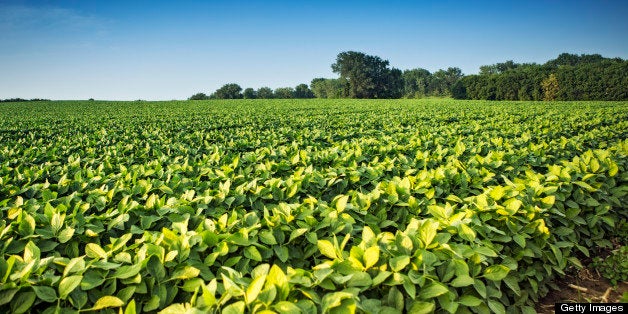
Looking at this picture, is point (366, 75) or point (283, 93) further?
point (283, 93)

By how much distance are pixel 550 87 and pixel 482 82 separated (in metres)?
13.6

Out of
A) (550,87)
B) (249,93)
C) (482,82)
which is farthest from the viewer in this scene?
(249,93)

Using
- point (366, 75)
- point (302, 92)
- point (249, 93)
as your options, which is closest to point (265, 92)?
point (249, 93)

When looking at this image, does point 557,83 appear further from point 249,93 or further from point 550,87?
point 249,93

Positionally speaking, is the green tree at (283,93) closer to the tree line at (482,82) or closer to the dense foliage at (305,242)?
the tree line at (482,82)

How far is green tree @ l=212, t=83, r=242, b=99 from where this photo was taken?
95812 millimetres

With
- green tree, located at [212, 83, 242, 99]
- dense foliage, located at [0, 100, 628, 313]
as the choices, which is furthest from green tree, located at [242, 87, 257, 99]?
dense foliage, located at [0, 100, 628, 313]

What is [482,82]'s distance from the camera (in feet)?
206

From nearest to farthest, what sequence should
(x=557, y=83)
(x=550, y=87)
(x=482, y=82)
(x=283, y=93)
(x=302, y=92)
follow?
(x=557, y=83), (x=550, y=87), (x=482, y=82), (x=283, y=93), (x=302, y=92)

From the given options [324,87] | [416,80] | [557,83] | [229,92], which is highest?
[416,80]

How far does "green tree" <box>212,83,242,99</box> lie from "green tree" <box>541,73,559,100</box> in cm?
7669

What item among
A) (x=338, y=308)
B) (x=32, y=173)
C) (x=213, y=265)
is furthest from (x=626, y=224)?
(x=32, y=173)

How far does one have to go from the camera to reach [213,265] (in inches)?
74.0

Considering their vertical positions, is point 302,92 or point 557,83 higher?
point 302,92
